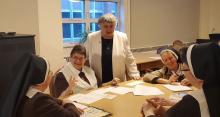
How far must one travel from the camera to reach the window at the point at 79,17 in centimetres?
440

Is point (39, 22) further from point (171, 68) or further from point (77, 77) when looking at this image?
point (171, 68)

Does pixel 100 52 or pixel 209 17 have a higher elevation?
pixel 209 17

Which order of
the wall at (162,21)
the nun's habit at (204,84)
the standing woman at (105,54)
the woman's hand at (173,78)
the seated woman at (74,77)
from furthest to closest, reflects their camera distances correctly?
the wall at (162,21) → the standing woman at (105,54) → the woman's hand at (173,78) → the seated woman at (74,77) → the nun's habit at (204,84)

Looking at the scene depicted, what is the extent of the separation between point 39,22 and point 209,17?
4404 millimetres

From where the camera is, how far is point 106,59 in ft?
11.0

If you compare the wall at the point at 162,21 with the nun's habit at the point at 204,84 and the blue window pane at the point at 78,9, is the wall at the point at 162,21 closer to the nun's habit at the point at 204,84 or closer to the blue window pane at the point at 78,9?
the blue window pane at the point at 78,9

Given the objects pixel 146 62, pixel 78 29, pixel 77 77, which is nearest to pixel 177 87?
pixel 77 77

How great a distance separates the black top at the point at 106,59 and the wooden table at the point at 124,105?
2.56 ft

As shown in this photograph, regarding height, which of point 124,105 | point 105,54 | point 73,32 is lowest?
point 124,105

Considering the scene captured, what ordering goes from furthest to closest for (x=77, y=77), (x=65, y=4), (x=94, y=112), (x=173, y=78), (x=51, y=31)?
(x=65, y=4) < (x=51, y=31) < (x=173, y=78) < (x=77, y=77) < (x=94, y=112)

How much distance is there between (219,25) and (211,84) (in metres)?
5.44

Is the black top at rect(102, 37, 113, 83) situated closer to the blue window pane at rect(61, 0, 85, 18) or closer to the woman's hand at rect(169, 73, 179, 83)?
the woman's hand at rect(169, 73, 179, 83)

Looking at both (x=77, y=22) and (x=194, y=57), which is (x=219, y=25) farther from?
(x=194, y=57)

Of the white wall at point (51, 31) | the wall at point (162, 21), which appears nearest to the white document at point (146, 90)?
the white wall at point (51, 31)
